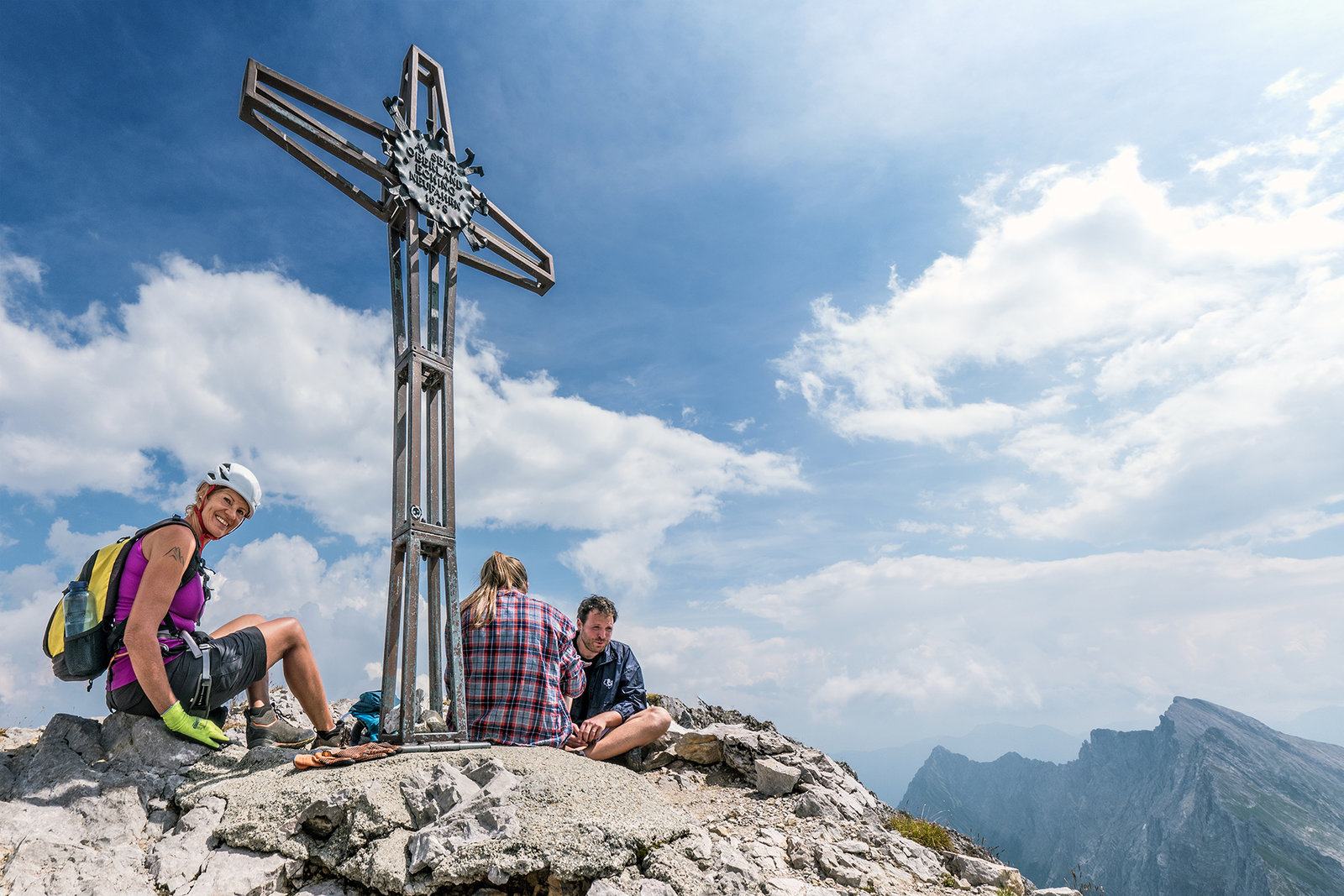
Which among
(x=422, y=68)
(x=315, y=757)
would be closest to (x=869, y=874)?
(x=315, y=757)

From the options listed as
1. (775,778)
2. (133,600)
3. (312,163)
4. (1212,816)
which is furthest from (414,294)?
(1212,816)

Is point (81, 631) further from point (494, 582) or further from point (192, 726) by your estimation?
point (494, 582)

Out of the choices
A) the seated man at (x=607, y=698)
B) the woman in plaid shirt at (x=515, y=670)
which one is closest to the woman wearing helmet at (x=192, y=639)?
the woman in plaid shirt at (x=515, y=670)

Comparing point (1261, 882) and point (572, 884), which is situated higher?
point (572, 884)

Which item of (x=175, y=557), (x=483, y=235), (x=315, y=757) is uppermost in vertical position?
(x=483, y=235)

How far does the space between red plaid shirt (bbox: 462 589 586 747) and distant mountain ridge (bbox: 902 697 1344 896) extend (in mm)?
109297

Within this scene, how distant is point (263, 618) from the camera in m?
5.23

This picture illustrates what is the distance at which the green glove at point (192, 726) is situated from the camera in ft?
15.2

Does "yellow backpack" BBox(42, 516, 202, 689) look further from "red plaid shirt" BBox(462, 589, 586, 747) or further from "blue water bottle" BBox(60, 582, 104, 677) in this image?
"red plaid shirt" BBox(462, 589, 586, 747)

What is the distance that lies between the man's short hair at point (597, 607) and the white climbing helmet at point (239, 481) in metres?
2.98

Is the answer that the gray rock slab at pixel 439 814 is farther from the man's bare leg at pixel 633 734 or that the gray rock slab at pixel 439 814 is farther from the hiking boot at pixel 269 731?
the man's bare leg at pixel 633 734

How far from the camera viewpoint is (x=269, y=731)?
204 inches

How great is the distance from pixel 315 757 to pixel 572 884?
220 centimetres

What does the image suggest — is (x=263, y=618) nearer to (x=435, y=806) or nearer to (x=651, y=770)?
(x=435, y=806)
